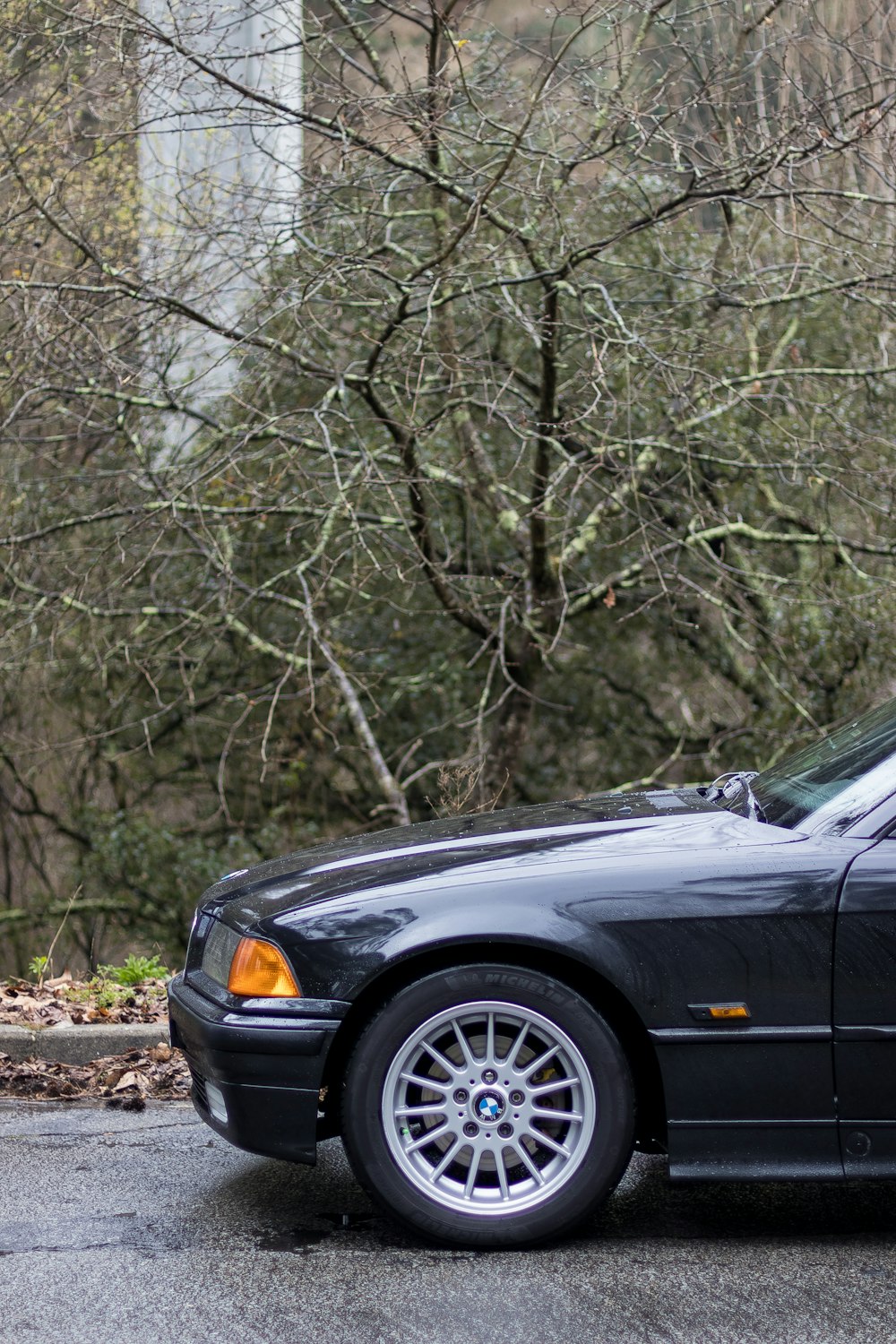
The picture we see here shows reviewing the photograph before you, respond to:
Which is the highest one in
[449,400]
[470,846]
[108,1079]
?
[449,400]

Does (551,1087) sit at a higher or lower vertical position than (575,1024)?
lower

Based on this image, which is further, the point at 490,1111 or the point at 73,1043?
the point at 73,1043

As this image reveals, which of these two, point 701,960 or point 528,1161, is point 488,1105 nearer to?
point 528,1161

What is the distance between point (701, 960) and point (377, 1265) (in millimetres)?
1108

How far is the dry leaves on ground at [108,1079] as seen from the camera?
16.4 feet

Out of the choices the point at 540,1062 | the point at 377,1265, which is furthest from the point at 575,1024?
the point at 377,1265

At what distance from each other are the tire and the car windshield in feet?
2.66

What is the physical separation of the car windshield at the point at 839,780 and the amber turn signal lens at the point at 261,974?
138 cm

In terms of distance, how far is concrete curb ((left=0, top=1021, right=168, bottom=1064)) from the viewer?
525 cm

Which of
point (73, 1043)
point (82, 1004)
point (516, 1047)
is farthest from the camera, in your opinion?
point (82, 1004)

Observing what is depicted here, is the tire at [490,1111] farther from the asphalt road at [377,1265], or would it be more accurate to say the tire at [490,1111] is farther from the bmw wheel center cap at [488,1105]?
the asphalt road at [377,1265]

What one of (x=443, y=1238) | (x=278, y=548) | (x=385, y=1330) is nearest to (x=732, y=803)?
(x=443, y=1238)

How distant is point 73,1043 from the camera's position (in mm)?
5262

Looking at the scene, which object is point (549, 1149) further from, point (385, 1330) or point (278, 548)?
point (278, 548)
